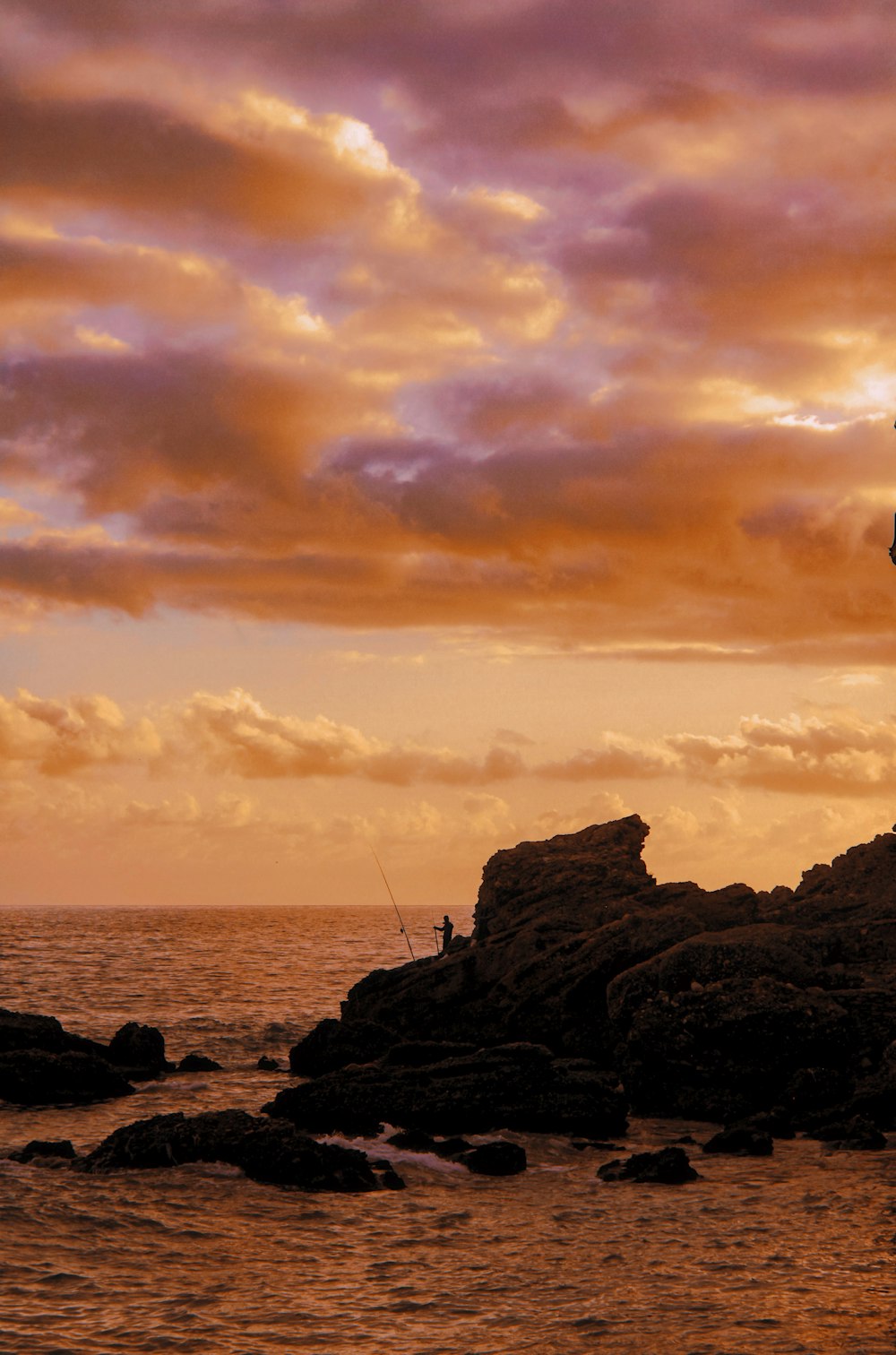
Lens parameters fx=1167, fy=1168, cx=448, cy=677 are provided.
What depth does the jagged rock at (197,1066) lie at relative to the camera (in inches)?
1523

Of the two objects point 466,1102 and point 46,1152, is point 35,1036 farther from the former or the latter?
point 466,1102

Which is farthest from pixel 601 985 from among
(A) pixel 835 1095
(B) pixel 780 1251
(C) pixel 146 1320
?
(C) pixel 146 1320

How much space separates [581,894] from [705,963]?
14.7m

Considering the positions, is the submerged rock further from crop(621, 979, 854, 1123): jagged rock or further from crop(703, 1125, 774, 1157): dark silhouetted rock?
crop(621, 979, 854, 1123): jagged rock

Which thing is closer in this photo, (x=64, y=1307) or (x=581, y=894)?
(x=64, y=1307)

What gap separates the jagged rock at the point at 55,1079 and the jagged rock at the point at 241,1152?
8.46m

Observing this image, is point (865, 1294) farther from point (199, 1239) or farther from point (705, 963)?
point (705, 963)

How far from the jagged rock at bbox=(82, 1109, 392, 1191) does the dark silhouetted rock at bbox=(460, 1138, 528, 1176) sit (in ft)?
7.14

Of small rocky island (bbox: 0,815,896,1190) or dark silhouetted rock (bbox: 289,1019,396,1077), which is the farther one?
dark silhouetted rock (bbox: 289,1019,396,1077)

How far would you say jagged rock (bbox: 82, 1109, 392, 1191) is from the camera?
22.6 metres

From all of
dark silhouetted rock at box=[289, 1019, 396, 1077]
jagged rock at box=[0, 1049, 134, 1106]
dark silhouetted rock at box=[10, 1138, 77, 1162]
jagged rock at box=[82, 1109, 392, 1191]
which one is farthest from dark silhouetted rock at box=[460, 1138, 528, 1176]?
jagged rock at box=[0, 1049, 134, 1106]

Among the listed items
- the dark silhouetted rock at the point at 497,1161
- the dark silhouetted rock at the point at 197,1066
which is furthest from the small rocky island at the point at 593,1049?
the dark silhouetted rock at the point at 197,1066

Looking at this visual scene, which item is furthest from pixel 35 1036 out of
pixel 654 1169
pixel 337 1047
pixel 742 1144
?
pixel 742 1144

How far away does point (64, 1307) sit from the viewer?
1598cm
